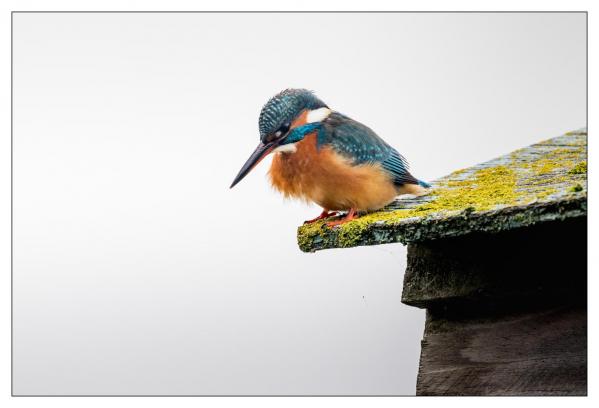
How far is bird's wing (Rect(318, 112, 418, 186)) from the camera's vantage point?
379 cm

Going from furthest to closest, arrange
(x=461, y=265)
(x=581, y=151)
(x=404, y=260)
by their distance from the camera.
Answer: (x=581, y=151) < (x=404, y=260) < (x=461, y=265)

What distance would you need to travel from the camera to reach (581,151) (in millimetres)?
4312

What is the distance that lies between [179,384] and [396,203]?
218cm

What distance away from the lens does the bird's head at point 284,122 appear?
361cm

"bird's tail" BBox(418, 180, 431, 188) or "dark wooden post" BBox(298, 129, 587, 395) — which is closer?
"dark wooden post" BBox(298, 129, 587, 395)

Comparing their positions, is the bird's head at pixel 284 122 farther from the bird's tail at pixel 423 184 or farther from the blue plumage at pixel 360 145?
the bird's tail at pixel 423 184

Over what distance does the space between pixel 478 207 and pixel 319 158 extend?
3.58ft

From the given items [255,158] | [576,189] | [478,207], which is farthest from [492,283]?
[255,158]

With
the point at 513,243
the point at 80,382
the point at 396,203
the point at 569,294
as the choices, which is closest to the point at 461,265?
the point at 513,243

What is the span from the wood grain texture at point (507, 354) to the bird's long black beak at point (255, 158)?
3.46 feet

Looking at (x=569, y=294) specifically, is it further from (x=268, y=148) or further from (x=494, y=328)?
(x=268, y=148)

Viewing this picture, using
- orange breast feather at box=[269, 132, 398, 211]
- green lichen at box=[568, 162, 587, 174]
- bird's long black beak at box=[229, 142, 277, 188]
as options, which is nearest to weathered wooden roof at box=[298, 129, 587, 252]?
green lichen at box=[568, 162, 587, 174]

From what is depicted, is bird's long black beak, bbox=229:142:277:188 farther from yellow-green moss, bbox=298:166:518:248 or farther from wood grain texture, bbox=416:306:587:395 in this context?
wood grain texture, bbox=416:306:587:395

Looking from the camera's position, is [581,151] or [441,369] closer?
[441,369]
